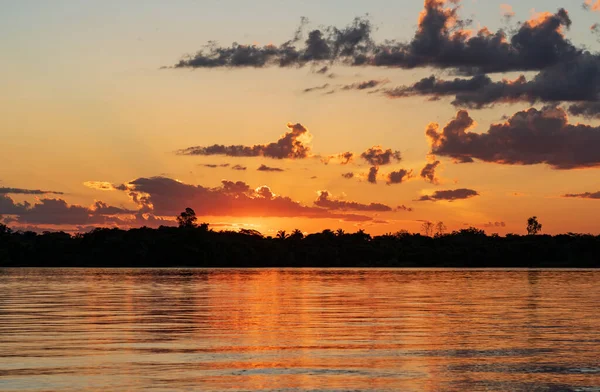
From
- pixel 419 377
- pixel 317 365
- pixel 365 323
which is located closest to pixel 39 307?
pixel 365 323

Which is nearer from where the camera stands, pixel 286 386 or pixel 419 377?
pixel 286 386

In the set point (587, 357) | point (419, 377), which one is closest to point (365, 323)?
point (587, 357)

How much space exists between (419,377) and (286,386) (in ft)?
16.1

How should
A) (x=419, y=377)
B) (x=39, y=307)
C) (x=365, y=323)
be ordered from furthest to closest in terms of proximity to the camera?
(x=39, y=307) < (x=365, y=323) < (x=419, y=377)

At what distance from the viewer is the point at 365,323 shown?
50312 millimetres

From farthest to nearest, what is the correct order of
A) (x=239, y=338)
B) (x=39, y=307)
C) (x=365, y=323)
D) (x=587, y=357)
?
(x=39, y=307) → (x=365, y=323) → (x=239, y=338) → (x=587, y=357)

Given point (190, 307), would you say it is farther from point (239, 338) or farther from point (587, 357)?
point (587, 357)

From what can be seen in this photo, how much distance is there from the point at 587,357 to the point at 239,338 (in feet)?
52.3

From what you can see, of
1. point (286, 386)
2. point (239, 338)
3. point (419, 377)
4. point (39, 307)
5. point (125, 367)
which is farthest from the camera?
point (39, 307)

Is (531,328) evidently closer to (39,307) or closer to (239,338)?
(239,338)

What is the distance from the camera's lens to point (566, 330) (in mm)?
46062

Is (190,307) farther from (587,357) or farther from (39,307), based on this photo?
(587,357)

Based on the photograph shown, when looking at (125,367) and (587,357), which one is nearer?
(125,367)

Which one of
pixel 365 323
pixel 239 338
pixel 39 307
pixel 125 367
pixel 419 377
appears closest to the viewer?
pixel 419 377
